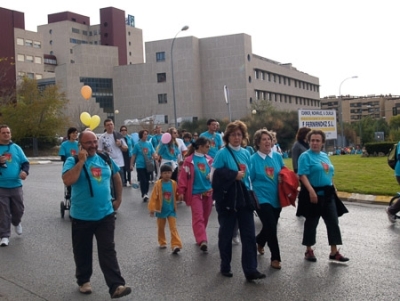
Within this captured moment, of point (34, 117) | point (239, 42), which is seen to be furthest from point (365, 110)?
point (34, 117)

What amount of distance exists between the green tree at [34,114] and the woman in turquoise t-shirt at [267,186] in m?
39.7

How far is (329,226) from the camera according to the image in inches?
266

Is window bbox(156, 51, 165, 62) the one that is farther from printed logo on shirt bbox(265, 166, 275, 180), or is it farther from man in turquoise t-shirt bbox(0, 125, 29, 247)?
printed logo on shirt bbox(265, 166, 275, 180)

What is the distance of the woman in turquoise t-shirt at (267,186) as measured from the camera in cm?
646

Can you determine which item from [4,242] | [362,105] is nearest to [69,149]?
[4,242]

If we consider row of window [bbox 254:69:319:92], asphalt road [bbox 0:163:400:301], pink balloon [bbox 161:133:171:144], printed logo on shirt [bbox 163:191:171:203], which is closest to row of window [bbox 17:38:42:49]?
row of window [bbox 254:69:319:92]

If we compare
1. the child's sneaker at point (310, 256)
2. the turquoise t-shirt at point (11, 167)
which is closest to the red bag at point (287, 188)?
the child's sneaker at point (310, 256)

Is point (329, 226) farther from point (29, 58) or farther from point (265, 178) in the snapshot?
point (29, 58)

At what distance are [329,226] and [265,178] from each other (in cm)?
111

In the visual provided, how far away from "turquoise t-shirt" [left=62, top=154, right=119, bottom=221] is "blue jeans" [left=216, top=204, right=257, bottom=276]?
4.79ft

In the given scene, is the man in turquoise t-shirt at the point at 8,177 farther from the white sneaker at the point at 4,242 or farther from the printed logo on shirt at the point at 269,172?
the printed logo on shirt at the point at 269,172

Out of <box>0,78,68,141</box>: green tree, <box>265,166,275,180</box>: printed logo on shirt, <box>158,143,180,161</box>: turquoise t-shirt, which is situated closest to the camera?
<box>265,166,275,180</box>: printed logo on shirt

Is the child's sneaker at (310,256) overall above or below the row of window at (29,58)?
below

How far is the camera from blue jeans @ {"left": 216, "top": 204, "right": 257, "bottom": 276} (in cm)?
593
